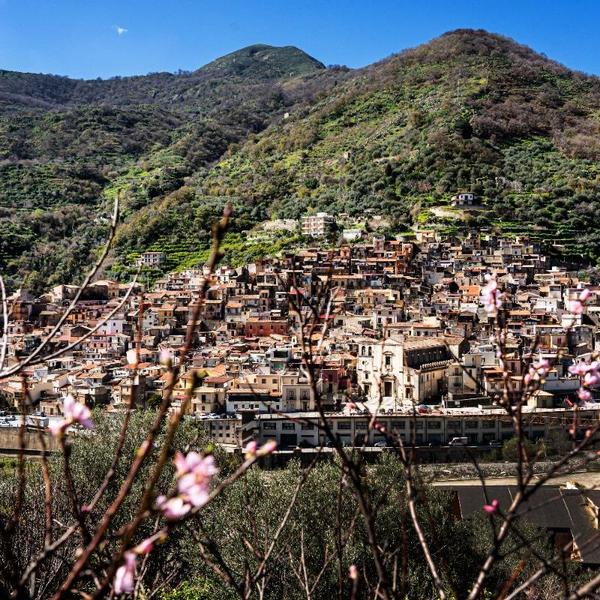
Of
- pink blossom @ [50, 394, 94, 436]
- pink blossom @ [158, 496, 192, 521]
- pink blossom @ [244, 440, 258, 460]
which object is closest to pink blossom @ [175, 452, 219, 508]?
pink blossom @ [158, 496, 192, 521]

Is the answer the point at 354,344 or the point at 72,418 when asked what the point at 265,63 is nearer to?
the point at 354,344

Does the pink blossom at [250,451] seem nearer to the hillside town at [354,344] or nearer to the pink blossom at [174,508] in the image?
the pink blossom at [174,508]

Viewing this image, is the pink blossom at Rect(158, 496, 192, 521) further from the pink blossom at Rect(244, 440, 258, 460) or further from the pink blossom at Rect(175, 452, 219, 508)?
the pink blossom at Rect(244, 440, 258, 460)

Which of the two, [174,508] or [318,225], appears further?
[318,225]

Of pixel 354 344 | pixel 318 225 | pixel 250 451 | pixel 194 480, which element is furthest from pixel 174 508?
pixel 318 225

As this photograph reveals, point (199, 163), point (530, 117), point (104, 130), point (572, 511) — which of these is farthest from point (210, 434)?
point (104, 130)

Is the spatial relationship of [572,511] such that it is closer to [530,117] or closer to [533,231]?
[533,231]

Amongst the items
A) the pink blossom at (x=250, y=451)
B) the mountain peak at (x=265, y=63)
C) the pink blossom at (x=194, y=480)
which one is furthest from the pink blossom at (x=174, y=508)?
the mountain peak at (x=265, y=63)
